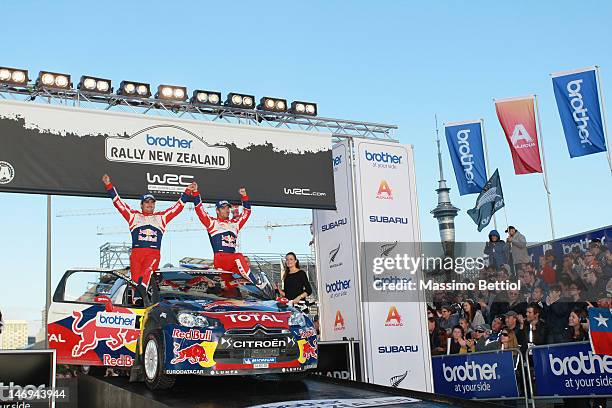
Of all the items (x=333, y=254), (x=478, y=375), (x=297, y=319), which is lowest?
(x=478, y=375)

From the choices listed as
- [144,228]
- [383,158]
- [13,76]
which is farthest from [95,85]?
[383,158]

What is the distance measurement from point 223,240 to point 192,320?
4.73 metres

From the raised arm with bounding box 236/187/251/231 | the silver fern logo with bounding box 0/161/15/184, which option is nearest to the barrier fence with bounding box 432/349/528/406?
the raised arm with bounding box 236/187/251/231

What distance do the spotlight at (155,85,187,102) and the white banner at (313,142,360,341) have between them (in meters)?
3.26

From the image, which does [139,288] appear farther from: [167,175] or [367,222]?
[367,222]

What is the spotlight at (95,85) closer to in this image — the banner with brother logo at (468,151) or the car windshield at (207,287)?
the car windshield at (207,287)

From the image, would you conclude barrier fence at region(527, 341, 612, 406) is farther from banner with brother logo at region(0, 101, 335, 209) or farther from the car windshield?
banner with brother logo at region(0, 101, 335, 209)

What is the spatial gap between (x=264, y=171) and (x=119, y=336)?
15.5ft

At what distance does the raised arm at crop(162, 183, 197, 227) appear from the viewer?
11633mm

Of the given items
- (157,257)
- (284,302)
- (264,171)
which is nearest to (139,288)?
(284,302)

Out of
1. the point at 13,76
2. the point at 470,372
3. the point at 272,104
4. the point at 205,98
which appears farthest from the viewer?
the point at 272,104

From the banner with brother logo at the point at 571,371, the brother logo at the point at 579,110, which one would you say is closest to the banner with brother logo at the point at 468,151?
the brother logo at the point at 579,110

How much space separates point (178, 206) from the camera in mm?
11727

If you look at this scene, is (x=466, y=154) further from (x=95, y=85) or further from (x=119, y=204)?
(x=119, y=204)
